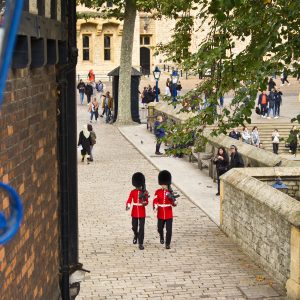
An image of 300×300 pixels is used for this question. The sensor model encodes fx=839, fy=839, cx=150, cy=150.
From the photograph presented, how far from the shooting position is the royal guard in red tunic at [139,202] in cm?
1448

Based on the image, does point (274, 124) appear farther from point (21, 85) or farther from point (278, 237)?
point (21, 85)

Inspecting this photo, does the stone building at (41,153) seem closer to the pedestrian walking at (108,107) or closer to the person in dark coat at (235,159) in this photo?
the person in dark coat at (235,159)

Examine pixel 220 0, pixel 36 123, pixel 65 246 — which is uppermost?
pixel 220 0

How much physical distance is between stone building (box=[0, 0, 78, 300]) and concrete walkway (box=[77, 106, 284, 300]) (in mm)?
2530

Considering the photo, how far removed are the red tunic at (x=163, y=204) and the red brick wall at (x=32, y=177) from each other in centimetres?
546

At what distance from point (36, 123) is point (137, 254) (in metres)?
7.44

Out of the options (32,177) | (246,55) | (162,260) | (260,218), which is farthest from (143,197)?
(32,177)

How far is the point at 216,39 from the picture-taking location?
44.8ft

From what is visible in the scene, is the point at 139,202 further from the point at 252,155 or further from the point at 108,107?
the point at 108,107

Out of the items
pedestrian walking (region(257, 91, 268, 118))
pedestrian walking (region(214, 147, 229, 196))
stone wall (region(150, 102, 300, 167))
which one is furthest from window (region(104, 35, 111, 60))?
pedestrian walking (region(214, 147, 229, 196))

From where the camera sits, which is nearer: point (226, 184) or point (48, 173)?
point (48, 173)

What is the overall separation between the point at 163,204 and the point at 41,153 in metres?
7.03

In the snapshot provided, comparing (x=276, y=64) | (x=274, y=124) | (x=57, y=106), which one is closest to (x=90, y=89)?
(x=274, y=124)

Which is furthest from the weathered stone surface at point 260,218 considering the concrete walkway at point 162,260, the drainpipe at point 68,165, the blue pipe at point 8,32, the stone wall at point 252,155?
the blue pipe at point 8,32
